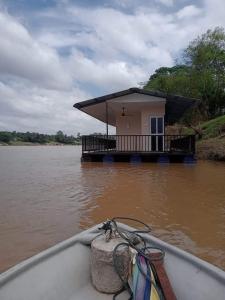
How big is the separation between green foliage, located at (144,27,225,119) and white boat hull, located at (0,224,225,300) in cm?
2589

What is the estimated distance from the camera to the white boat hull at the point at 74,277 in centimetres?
204

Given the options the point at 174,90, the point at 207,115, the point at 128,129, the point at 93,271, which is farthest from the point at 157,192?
the point at 207,115

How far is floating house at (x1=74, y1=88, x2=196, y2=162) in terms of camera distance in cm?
1423

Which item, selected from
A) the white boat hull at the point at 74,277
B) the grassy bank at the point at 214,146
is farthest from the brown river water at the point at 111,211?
the grassy bank at the point at 214,146

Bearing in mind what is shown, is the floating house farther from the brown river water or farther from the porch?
the brown river water

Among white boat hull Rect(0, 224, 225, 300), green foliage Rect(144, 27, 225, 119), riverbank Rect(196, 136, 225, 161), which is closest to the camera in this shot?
white boat hull Rect(0, 224, 225, 300)

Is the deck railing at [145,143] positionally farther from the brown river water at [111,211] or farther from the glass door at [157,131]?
the brown river water at [111,211]

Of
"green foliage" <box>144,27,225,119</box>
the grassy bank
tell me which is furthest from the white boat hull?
"green foliage" <box>144,27,225,119</box>

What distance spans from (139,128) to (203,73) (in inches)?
540

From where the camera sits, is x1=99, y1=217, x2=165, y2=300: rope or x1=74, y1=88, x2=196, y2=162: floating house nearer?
x1=99, y1=217, x2=165, y2=300: rope

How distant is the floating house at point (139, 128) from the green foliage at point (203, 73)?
Result: 11038 mm

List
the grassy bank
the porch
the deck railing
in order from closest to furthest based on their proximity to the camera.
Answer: the porch → the deck railing → the grassy bank

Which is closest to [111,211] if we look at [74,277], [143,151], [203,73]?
[74,277]

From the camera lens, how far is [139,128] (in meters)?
18.0
